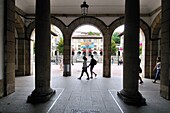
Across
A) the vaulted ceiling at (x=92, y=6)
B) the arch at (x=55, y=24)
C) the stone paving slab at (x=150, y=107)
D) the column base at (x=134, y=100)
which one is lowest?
the stone paving slab at (x=150, y=107)

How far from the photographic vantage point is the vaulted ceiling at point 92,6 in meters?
10.3

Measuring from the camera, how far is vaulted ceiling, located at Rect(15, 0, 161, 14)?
10.3 metres

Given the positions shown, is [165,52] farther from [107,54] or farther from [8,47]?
[107,54]

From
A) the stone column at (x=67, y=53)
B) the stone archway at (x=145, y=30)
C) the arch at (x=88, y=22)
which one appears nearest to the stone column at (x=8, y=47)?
the stone column at (x=67, y=53)

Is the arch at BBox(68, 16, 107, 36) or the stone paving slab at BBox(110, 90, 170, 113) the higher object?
the arch at BBox(68, 16, 107, 36)

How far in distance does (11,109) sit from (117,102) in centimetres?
293

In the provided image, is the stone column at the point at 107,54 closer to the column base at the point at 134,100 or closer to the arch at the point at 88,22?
the arch at the point at 88,22

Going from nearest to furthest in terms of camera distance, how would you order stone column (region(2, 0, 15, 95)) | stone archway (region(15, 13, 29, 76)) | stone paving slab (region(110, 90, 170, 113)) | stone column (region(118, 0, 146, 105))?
stone paving slab (region(110, 90, 170, 113)), stone column (region(118, 0, 146, 105)), stone column (region(2, 0, 15, 95)), stone archway (region(15, 13, 29, 76))

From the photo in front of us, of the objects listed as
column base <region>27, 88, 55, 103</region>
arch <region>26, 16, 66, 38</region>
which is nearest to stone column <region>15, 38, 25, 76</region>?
arch <region>26, 16, 66, 38</region>

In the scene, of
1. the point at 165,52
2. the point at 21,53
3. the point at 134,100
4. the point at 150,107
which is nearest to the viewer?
the point at 150,107

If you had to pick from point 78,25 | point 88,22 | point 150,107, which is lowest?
point 150,107

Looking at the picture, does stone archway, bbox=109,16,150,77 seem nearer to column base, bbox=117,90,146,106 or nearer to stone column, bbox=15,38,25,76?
stone column, bbox=15,38,25,76

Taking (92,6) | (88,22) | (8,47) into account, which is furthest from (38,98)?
(92,6)

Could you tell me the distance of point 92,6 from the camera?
1099cm
